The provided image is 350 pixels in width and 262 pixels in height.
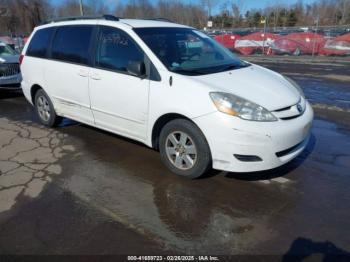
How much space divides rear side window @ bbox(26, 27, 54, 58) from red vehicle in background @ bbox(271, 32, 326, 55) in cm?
1944

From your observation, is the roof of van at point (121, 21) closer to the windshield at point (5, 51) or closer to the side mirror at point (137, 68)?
the side mirror at point (137, 68)

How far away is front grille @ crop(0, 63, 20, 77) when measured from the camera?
9.04 metres

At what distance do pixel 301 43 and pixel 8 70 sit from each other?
18.8 metres

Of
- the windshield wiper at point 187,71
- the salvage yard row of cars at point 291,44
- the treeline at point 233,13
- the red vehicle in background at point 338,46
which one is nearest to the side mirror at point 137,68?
the windshield wiper at point 187,71

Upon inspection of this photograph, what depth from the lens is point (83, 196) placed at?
3.77 m

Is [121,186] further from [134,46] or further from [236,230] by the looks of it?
[134,46]

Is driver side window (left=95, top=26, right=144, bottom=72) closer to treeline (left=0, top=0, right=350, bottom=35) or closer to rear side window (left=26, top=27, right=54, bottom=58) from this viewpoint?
rear side window (left=26, top=27, right=54, bottom=58)

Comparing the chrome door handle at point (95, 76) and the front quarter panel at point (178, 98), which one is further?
the chrome door handle at point (95, 76)

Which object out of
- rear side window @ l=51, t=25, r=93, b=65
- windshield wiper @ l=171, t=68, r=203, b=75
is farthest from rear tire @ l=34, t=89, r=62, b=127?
windshield wiper @ l=171, t=68, r=203, b=75

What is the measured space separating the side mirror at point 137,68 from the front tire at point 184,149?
717mm

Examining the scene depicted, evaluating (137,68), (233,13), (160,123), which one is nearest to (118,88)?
(137,68)

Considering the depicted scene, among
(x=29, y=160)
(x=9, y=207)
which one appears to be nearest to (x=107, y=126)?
(x=29, y=160)

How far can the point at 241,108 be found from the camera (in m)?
3.58

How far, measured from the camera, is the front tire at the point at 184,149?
379 cm
